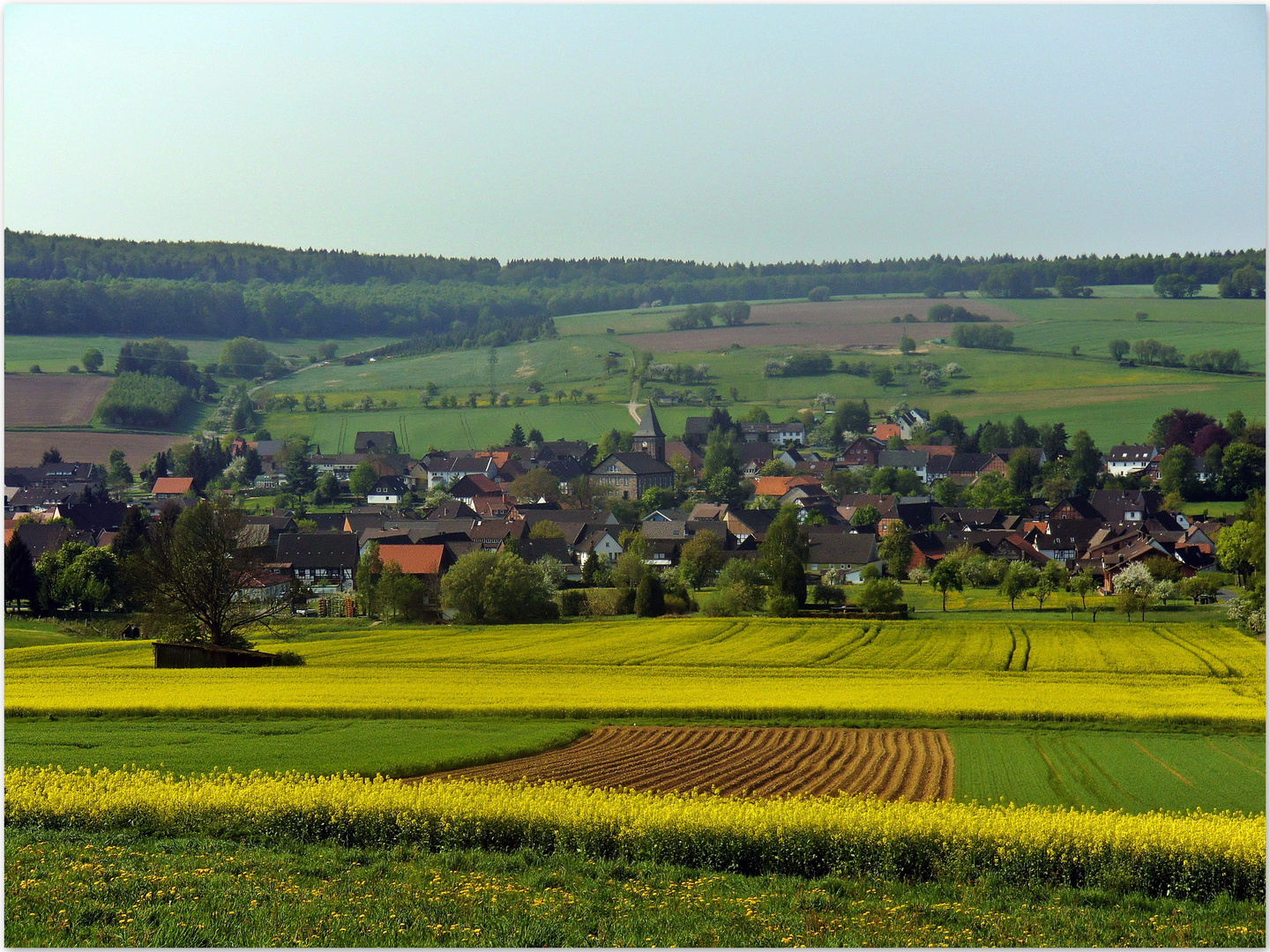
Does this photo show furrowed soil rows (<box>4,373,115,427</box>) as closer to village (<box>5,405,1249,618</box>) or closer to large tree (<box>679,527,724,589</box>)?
village (<box>5,405,1249,618</box>)

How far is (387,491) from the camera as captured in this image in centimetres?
9269

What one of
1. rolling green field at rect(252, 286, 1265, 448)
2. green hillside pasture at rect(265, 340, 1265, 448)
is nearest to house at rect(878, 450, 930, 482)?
rolling green field at rect(252, 286, 1265, 448)

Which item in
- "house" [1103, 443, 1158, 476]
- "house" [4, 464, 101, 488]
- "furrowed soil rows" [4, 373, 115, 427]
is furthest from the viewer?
"furrowed soil rows" [4, 373, 115, 427]

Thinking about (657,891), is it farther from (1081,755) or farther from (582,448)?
(582,448)

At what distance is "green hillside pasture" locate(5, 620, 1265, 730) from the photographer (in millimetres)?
22000

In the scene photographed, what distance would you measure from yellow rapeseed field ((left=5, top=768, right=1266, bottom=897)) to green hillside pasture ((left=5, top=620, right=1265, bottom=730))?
27.5 ft

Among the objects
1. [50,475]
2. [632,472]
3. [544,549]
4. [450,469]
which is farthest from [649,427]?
[50,475]

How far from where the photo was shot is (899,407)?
375 ft

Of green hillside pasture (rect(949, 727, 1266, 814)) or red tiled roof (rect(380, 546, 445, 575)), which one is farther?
red tiled roof (rect(380, 546, 445, 575))

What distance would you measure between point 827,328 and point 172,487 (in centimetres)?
8106

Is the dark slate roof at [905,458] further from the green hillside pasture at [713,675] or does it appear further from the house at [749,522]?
the green hillside pasture at [713,675]

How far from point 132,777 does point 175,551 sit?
65.2 feet

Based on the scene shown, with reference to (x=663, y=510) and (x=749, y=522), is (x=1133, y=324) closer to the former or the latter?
(x=663, y=510)

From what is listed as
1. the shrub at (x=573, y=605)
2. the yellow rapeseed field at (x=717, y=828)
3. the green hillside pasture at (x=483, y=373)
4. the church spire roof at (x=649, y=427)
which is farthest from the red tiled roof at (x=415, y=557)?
the green hillside pasture at (x=483, y=373)
